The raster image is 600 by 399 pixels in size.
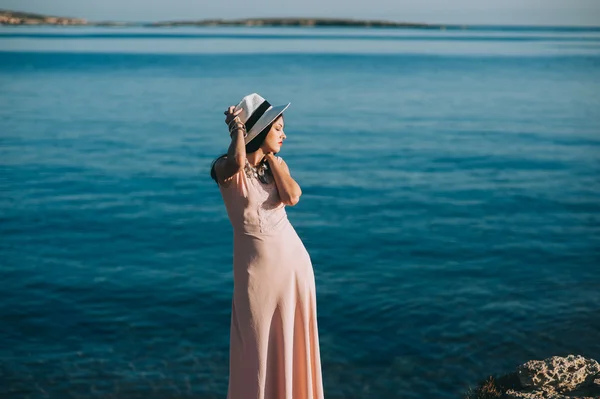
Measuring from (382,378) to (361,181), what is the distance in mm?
11723

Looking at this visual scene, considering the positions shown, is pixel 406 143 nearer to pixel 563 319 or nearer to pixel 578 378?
pixel 563 319

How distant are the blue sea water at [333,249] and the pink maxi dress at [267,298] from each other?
3.30 metres

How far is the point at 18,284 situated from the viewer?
12.1 meters

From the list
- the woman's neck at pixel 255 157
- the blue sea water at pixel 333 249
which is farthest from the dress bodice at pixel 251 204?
the blue sea water at pixel 333 249

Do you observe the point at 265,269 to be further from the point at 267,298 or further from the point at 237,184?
the point at 237,184

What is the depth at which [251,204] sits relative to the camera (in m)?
5.21

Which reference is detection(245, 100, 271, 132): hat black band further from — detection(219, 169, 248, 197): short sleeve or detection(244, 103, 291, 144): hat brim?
detection(219, 169, 248, 197): short sleeve

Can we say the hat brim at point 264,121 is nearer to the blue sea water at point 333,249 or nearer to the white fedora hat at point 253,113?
the white fedora hat at point 253,113

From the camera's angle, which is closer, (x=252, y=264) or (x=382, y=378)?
(x=252, y=264)

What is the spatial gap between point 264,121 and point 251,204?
54 centimetres

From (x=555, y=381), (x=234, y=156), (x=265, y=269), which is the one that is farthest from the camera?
(x=555, y=381)

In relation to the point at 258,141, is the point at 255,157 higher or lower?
lower

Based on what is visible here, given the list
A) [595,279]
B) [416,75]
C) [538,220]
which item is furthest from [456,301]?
[416,75]

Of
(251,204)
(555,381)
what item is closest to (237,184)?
(251,204)
